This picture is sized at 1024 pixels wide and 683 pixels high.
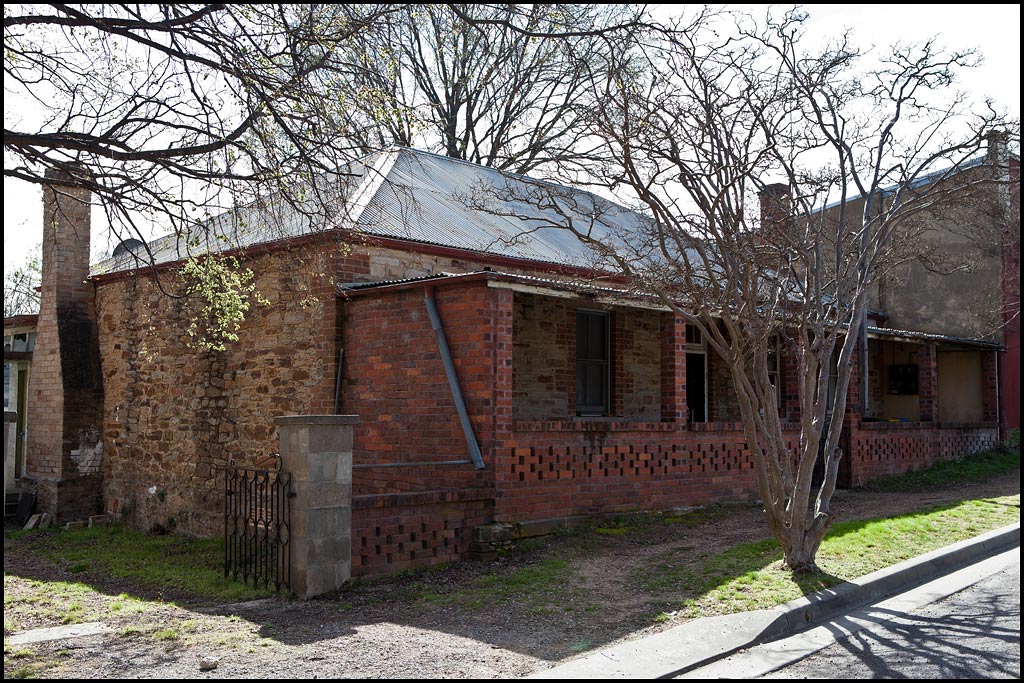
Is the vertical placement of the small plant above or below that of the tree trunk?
below

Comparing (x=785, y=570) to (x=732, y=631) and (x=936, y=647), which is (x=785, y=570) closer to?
(x=732, y=631)

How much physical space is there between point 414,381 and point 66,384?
306 inches

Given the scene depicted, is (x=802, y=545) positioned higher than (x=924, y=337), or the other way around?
(x=924, y=337)

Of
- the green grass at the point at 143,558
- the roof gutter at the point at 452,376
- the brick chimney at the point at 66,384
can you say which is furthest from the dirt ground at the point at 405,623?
the brick chimney at the point at 66,384

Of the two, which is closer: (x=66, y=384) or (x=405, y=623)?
(x=405, y=623)

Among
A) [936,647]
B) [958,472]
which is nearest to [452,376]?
[936,647]

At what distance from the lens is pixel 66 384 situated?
1462cm

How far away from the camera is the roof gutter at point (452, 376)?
9148mm

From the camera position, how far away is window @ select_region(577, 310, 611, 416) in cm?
1394

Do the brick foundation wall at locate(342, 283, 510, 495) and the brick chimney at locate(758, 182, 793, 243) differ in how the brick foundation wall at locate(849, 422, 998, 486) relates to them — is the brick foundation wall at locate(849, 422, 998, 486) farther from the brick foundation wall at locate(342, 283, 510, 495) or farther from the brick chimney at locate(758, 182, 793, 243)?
the brick foundation wall at locate(342, 283, 510, 495)

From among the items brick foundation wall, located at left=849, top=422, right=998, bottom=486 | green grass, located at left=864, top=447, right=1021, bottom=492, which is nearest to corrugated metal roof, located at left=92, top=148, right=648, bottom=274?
brick foundation wall, located at left=849, top=422, right=998, bottom=486

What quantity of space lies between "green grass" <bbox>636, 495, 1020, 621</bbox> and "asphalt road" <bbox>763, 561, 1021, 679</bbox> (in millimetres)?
853

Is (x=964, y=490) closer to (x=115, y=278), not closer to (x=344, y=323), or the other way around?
(x=344, y=323)

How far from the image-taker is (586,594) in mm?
7406
